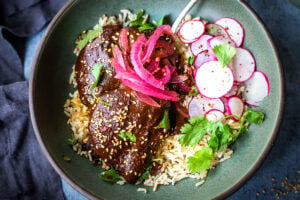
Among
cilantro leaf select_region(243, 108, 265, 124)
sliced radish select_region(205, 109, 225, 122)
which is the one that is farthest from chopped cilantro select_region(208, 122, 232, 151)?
cilantro leaf select_region(243, 108, 265, 124)

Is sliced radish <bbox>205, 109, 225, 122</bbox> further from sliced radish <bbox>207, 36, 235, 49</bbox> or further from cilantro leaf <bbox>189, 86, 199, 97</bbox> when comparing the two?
sliced radish <bbox>207, 36, 235, 49</bbox>

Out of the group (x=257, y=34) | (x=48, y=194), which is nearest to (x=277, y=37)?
(x=257, y=34)

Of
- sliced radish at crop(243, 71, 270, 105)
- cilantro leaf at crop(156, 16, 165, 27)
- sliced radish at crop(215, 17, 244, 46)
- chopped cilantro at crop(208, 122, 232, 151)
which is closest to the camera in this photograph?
chopped cilantro at crop(208, 122, 232, 151)

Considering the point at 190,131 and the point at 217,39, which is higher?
the point at 217,39

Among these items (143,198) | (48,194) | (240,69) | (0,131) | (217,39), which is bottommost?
(48,194)

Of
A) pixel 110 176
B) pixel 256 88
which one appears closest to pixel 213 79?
pixel 256 88

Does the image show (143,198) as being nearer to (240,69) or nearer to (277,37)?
(240,69)
